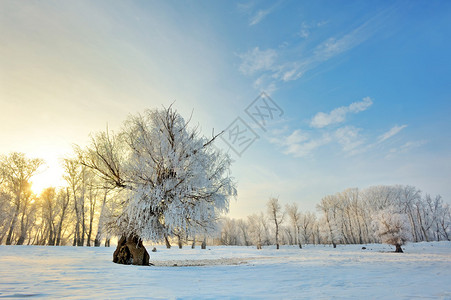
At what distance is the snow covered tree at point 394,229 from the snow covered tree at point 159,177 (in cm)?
2277

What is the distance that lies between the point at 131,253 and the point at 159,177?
13.0 ft

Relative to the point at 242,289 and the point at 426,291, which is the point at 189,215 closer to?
the point at 242,289

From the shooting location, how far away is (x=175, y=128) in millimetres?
10883

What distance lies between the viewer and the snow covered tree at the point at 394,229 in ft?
76.1

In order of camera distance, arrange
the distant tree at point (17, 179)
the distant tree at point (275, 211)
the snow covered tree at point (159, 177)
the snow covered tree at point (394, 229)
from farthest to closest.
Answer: the distant tree at point (275, 211) → the snow covered tree at point (394, 229) → the distant tree at point (17, 179) → the snow covered tree at point (159, 177)

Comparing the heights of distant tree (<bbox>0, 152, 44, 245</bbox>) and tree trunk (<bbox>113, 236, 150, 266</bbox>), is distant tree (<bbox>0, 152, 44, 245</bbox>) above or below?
above

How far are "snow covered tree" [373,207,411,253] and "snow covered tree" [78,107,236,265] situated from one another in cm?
2277

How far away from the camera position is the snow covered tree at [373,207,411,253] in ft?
76.1

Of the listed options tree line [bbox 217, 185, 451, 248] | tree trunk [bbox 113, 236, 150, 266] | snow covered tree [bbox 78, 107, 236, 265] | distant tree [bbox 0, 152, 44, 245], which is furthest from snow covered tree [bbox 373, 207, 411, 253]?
distant tree [bbox 0, 152, 44, 245]

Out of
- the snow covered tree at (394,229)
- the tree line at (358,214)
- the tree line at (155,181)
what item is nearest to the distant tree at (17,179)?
the tree line at (155,181)

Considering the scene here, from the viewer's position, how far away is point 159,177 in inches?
384

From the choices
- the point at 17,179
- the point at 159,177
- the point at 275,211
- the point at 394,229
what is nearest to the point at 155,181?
the point at 159,177

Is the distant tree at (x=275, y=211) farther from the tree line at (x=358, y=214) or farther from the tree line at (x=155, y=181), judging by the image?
the tree line at (x=155, y=181)

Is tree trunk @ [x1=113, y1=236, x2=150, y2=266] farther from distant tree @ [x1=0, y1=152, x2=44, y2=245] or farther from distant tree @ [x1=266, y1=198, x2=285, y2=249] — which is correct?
distant tree @ [x1=266, y1=198, x2=285, y2=249]
